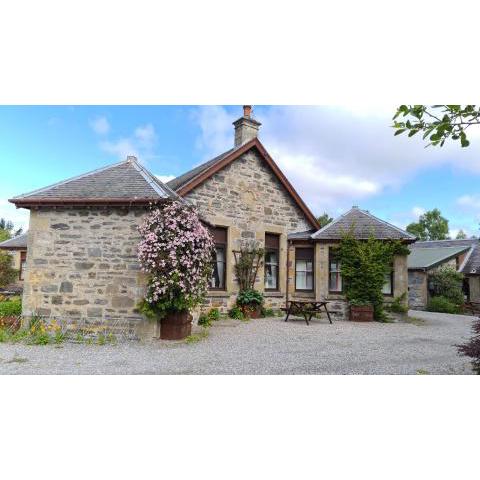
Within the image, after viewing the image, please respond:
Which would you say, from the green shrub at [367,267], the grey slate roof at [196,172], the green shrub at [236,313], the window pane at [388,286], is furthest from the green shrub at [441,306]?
the grey slate roof at [196,172]

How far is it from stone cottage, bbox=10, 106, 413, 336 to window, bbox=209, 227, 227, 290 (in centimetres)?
3

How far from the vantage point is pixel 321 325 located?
1095 cm

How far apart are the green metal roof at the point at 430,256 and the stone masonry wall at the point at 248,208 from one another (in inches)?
314

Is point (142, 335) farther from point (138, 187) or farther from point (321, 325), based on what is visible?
point (321, 325)

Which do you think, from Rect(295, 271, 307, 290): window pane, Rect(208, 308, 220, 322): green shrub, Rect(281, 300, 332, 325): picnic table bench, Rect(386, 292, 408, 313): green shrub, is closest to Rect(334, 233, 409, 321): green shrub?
Rect(386, 292, 408, 313): green shrub

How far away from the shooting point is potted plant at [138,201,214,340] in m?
7.85

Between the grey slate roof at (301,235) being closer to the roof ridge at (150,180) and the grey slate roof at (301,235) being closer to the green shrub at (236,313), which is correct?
the green shrub at (236,313)

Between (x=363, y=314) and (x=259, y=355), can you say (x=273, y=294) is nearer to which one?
(x=363, y=314)

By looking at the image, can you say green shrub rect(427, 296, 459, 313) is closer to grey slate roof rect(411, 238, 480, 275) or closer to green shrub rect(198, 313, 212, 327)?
grey slate roof rect(411, 238, 480, 275)

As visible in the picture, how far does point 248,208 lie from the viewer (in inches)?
492

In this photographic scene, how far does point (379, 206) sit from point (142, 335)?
818 centimetres

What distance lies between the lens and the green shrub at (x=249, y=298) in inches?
470

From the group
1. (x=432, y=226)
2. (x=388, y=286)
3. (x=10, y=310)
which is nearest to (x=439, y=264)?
(x=432, y=226)
